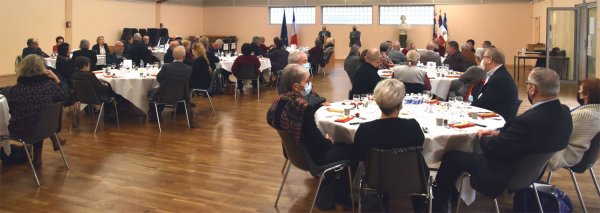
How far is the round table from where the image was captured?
3615 mm

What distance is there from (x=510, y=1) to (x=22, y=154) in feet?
56.2

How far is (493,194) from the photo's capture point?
10.6 feet

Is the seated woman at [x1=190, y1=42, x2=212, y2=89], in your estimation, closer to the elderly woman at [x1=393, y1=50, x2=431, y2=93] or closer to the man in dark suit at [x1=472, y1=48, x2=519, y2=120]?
the elderly woman at [x1=393, y1=50, x2=431, y2=93]

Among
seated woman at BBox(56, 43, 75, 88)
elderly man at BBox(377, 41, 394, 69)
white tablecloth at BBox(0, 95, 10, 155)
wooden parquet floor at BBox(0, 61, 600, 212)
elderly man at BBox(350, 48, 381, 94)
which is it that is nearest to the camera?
wooden parquet floor at BBox(0, 61, 600, 212)

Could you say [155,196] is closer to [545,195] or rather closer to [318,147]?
[318,147]

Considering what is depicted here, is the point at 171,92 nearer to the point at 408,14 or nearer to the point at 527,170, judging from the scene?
the point at 527,170

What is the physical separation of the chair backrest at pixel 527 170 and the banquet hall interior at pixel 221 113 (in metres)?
0.79

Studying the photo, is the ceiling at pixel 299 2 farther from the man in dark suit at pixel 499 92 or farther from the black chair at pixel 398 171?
the black chair at pixel 398 171

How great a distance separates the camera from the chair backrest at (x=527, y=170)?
3037 millimetres

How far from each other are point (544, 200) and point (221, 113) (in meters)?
5.69

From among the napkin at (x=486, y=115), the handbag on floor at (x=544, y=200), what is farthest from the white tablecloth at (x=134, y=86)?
the handbag on floor at (x=544, y=200)

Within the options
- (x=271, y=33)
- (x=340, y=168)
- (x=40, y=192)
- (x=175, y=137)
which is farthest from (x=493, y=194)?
(x=271, y=33)

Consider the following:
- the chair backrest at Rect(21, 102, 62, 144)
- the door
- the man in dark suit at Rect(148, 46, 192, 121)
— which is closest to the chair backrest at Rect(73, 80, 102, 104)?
the man in dark suit at Rect(148, 46, 192, 121)

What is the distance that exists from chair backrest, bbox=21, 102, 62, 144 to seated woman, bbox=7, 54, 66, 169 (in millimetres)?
68
